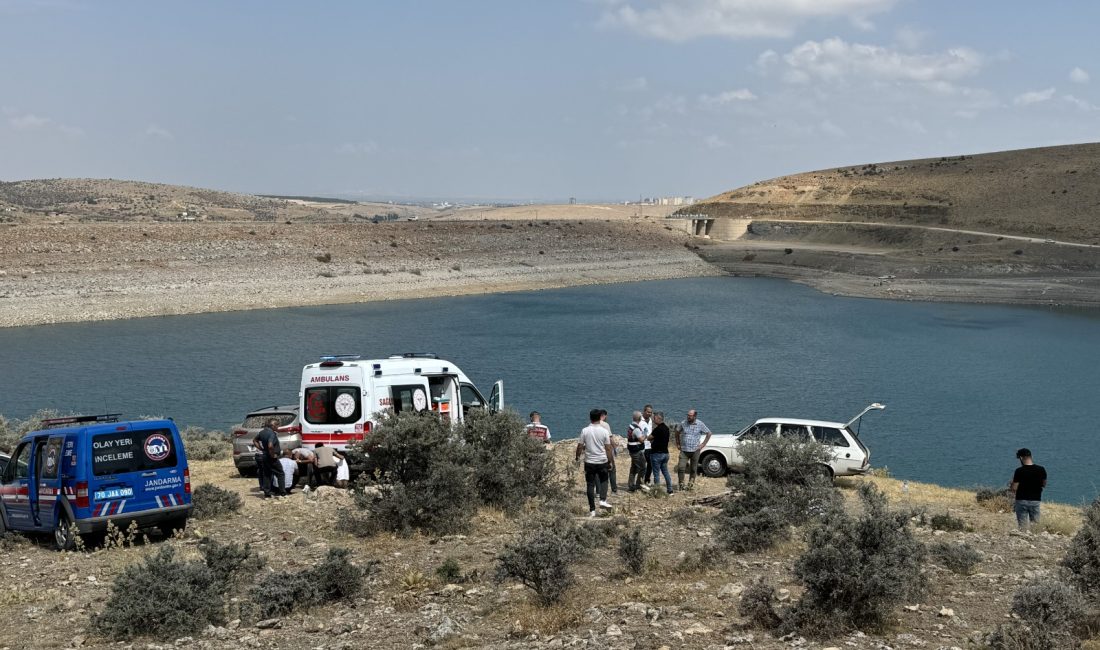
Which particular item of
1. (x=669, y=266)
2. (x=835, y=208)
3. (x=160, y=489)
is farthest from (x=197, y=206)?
(x=160, y=489)

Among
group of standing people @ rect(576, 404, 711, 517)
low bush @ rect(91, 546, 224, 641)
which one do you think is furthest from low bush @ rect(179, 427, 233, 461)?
low bush @ rect(91, 546, 224, 641)

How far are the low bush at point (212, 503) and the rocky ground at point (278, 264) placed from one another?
46.3 m

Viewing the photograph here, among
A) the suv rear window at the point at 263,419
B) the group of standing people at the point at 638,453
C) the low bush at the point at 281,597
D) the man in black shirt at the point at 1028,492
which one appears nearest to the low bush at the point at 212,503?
the suv rear window at the point at 263,419

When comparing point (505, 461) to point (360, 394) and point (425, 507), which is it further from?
point (360, 394)

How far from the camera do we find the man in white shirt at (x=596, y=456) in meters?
13.1

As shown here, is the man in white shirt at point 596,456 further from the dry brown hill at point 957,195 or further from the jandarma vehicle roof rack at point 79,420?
the dry brown hill at point 957,195

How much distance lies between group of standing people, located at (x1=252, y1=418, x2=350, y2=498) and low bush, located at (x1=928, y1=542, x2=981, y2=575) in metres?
9.19

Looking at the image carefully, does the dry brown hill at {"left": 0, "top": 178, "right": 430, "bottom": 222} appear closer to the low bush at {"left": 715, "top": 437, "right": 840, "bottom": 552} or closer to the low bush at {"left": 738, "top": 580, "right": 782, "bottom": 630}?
the low bush at {"left": 715, "top": 437, "right": 840, "bottom": 552}

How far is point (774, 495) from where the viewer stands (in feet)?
39.1

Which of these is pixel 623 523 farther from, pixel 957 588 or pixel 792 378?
pixel 792 378

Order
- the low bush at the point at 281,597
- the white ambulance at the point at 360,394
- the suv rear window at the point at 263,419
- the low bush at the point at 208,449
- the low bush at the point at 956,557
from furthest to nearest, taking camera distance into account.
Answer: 1. the low bush at the point at 208,449
2. the suv rear window at the point at 263,419
3. the white ambulance at the point at 360,394
4. the low bush at the point at 956,557
5. the low bush at the point at 281,597

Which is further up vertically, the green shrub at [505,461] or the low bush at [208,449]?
→ the green shrub at [505,461]

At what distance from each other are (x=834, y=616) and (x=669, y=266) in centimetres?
9243

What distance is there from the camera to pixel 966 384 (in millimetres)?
40031
